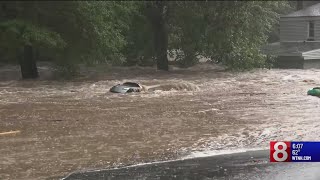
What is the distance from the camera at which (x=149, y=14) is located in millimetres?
30969

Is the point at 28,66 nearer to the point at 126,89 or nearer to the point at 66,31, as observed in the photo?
the point at 66,31

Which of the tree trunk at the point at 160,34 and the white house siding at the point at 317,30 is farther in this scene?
the white house siding at the point at 317,30

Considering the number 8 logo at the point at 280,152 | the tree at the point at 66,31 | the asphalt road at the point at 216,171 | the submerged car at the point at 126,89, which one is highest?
the tree at the point at 66,31

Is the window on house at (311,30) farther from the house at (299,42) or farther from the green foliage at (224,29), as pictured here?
the green foliage at (224,29)

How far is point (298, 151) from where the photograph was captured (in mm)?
3959

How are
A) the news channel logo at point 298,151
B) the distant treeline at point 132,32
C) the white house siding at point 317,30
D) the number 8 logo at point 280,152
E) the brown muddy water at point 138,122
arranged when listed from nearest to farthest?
the news channel logo at point 298,151, the number 8 logo at point 280,152, the brown muddy water at point 138,122, the distant treeline at point 132,32, the white house siding at point 317,30

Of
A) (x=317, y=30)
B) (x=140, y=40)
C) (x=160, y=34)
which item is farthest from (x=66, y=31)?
(x=317, y=30)

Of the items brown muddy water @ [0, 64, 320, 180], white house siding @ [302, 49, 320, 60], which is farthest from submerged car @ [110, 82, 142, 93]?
white house siding @ [302, 49, 320, 60]

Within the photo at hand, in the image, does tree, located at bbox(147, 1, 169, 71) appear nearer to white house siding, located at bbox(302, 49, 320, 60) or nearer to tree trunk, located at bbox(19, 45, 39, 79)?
tree trunk, located at bbox(19, 45, 39, 79)

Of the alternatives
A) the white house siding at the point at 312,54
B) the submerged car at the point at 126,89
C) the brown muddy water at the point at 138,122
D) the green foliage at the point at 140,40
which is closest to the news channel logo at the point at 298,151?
the brown muddy water at the point at 138,122

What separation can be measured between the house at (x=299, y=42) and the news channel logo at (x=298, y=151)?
30032mm

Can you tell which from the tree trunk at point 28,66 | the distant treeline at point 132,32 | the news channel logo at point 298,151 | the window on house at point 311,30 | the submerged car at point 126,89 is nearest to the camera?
the news channel logo at point 298,151

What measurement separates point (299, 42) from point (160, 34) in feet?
46.4

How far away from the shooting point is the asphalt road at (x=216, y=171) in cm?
691
